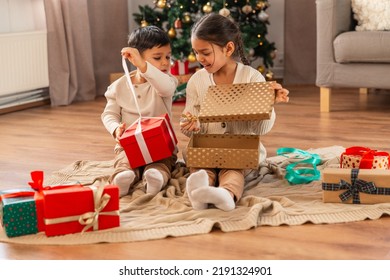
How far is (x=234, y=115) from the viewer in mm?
2117

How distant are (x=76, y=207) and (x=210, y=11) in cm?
260

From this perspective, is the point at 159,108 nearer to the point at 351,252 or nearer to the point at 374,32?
the point at 351,252

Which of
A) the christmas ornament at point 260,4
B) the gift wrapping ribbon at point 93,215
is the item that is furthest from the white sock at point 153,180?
the christmas ornament at point 260,4

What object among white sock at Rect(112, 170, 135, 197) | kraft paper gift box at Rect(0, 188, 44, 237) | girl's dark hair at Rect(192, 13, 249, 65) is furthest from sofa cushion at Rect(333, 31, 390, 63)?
kraft paper gift box at Rect(0, 188, 44, 237)

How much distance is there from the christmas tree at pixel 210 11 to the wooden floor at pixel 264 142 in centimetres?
39

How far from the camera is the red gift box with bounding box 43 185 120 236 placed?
1.77 metres

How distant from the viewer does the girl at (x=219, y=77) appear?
2.17 meters

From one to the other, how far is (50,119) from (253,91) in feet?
6.07

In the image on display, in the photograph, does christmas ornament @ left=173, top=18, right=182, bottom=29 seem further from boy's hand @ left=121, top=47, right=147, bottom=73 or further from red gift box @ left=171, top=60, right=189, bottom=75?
boy's hand @ left=121, top=47, right=147, bottom=73

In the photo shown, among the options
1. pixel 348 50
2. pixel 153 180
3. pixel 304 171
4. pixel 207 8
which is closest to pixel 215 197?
pixel 153 180

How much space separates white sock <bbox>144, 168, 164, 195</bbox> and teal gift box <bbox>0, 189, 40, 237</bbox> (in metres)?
0.43

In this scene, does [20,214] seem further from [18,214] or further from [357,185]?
[357,185]
